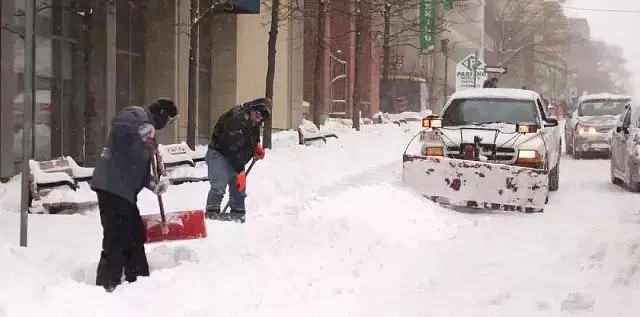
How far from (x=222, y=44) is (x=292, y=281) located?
1979cm

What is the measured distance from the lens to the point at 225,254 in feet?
26.7

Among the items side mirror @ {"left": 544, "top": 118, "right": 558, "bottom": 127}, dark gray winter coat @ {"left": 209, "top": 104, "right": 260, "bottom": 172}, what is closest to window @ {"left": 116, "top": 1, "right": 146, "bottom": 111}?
side mirror @ {"left": 544, "top": 118, "right": 558, "bottom": 127}

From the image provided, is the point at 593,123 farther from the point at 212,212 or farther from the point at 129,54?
the point at 212,212

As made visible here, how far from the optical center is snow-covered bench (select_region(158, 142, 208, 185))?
542 inches

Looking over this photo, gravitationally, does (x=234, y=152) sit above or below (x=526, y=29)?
below

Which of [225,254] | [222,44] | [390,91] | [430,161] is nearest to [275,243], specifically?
[225,254]

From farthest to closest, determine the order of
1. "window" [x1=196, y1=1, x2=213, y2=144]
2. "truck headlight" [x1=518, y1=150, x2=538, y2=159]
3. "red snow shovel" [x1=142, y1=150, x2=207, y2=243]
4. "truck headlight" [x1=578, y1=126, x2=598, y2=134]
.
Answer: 1. "window" [x1=196, y1=1, x2=213, y2=144]
2. "truck headlight" [x1=578, y1=126, x2=598, y2=134]
3. "truck headlight" [x1=518, y1=150, x2=538, y2=159]
4. "red snow shovel" [x1=142, y1=150, x2=207, y2=243]

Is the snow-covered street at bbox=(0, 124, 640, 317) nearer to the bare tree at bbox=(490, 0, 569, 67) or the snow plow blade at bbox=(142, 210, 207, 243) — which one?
the snow plow blade at bbox=(142, 210, 207, 243)

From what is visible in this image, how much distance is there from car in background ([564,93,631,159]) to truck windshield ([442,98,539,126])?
889 cm

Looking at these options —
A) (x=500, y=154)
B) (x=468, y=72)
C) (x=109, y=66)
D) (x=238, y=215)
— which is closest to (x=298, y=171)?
(x=500, y=154)

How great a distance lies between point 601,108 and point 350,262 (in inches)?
699

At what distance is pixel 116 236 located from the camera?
6.95 metres

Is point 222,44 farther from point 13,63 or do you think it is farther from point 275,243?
point 275,243

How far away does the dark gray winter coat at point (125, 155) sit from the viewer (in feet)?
22.6
